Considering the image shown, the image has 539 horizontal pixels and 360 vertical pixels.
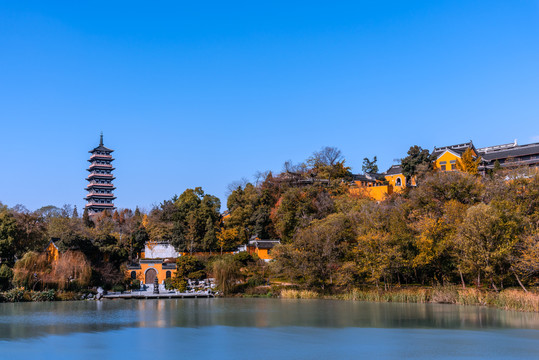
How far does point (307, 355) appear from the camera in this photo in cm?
1443

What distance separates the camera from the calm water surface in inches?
580

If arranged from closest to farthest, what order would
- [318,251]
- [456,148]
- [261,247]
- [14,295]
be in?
[14,295]
[318,251]
[261,247]
[456,148]

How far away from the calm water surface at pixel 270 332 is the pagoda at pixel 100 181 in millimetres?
45581

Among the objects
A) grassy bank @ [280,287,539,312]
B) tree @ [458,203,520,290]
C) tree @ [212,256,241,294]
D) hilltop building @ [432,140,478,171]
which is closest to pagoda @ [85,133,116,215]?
tree @ [212,256,241,294]

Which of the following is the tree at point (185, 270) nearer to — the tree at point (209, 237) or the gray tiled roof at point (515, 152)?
the tree at point (209, 237)

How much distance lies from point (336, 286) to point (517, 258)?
37.7 feet

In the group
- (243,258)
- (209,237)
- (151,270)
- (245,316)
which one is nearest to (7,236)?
(151,270)

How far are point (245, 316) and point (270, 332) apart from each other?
16.5ft

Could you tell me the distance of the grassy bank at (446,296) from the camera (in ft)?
77.2

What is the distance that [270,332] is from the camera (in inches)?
729

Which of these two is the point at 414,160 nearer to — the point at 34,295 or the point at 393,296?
the point at 393,296

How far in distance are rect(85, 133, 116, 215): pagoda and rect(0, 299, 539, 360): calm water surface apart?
4558cm

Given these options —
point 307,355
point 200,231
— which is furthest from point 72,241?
point 307,355

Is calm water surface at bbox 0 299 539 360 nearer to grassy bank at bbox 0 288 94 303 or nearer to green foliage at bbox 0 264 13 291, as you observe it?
grassy bank at bbox 0 288 94 303
